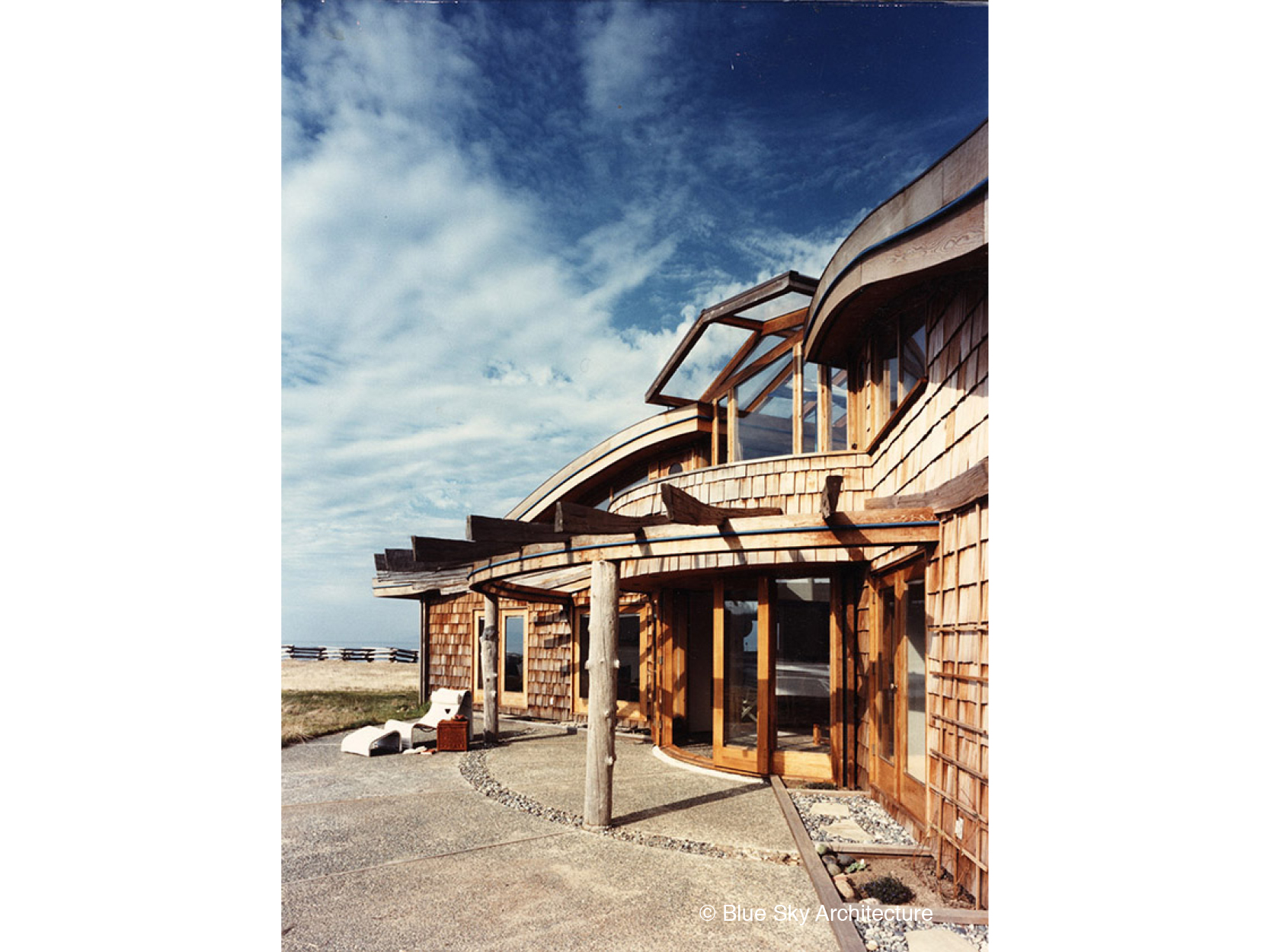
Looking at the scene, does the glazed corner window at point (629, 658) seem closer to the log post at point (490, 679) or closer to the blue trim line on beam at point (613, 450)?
the log post at point (490, 679)

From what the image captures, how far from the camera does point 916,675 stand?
190 inches

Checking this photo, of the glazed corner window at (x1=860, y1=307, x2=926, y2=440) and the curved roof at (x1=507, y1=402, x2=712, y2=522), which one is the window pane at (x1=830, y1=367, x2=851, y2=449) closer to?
the glazed corner window at (x1=860, y1=307, x2=926, y2=440)

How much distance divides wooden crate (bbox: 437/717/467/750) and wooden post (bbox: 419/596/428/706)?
6.39 metres

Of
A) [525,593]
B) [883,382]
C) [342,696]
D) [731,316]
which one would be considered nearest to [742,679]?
[883,382]

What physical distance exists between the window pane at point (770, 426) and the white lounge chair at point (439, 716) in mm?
4400

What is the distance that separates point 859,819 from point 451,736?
4.78 meters

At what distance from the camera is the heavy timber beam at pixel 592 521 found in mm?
4602

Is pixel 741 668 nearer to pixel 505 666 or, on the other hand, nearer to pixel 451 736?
pixel 451 736

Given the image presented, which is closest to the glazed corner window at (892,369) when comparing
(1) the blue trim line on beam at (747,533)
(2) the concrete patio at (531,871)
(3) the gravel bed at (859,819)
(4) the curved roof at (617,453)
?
(1) the blue trim line on beam at (747,533)

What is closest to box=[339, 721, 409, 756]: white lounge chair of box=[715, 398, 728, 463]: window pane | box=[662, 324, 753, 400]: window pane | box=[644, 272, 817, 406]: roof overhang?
box=[715, 398, 728, 463]: window pane

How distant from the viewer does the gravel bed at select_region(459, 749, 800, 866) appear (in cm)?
421
